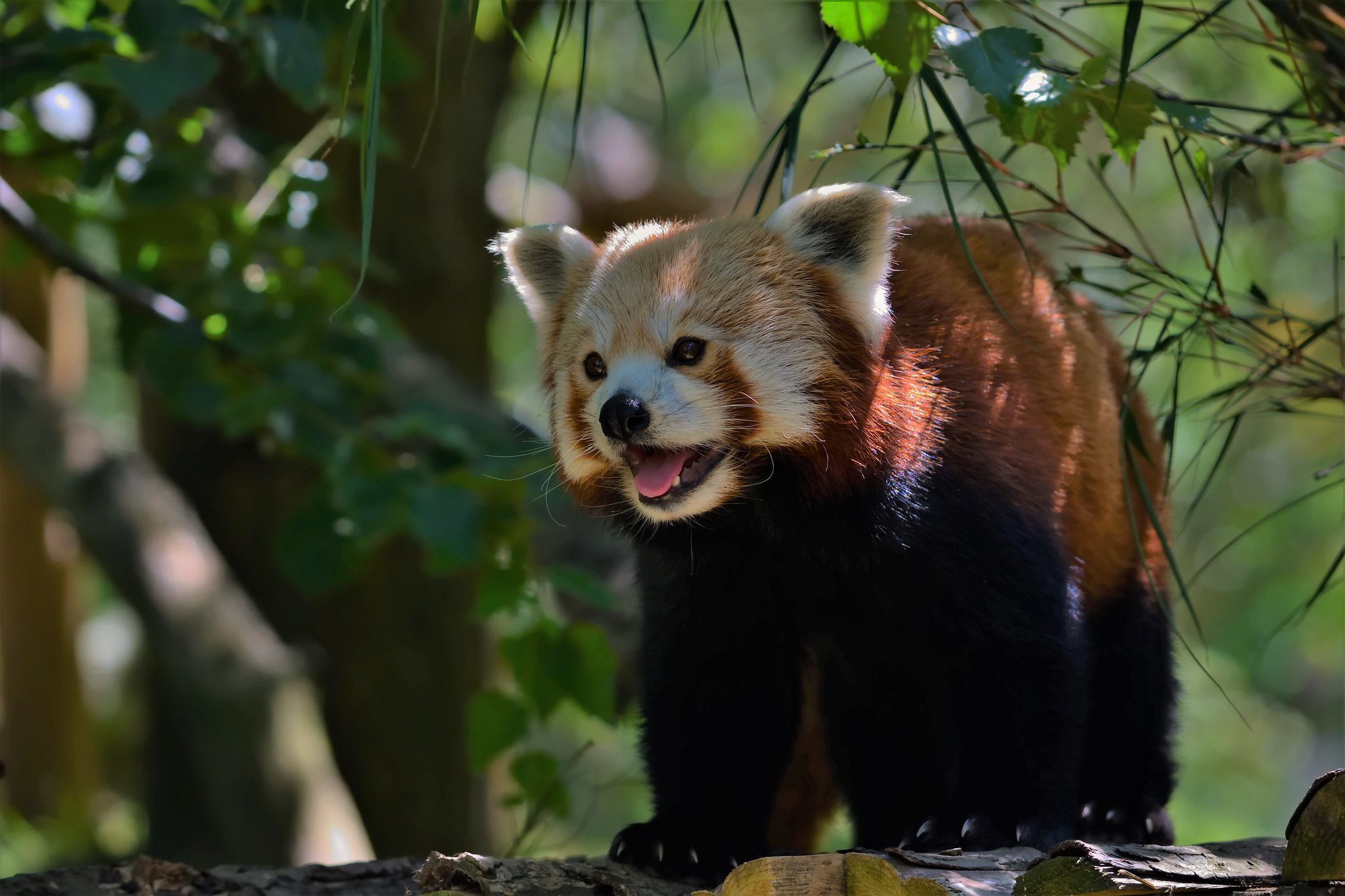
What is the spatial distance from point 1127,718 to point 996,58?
6.98ft

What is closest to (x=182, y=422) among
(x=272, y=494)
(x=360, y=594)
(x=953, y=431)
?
(x=272, y=494)

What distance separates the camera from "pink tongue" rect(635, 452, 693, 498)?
3.01m

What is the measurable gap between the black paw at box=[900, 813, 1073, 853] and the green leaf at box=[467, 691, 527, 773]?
132cm

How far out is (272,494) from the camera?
278 inches

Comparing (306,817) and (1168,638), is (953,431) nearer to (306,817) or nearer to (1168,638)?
(1168,638)

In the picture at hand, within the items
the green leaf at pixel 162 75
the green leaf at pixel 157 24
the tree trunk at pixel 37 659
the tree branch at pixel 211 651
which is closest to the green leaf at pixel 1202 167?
the green leaf at pixel 162 75

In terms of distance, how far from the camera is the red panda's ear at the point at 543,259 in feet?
11.7

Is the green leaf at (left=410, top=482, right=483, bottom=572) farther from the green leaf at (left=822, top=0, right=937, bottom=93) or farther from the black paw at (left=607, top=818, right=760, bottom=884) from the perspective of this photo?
the green leaf at (left=822, top=0, right=937, bottom=93)

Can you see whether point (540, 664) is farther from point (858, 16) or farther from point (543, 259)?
point (858, 16)

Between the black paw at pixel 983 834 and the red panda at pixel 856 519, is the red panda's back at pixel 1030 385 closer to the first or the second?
the red panda at pixel 856 519

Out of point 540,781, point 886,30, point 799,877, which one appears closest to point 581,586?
point 540,781

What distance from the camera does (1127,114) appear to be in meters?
2.54

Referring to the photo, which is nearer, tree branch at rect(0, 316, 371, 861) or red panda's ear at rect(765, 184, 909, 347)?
red panda's ear at rect(765, 184, 909, 347)

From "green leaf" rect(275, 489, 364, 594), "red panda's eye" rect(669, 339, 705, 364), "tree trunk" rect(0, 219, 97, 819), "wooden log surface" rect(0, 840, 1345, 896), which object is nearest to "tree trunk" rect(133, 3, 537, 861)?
"green leaf" rect(275, 489, 364, 594)
